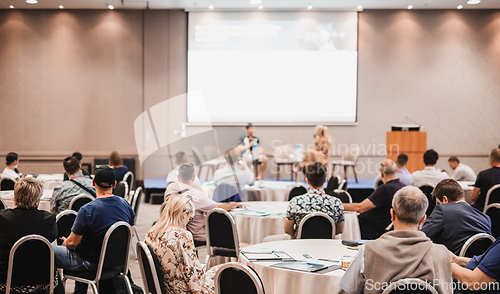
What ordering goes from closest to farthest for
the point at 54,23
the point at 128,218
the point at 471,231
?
the point at 471,231
the point at 128,218
the point at 54,23

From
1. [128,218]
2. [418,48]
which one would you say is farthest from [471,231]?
[418,48]

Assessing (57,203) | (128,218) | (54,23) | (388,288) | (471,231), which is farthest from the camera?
(54,23)

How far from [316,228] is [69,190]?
9.18ft

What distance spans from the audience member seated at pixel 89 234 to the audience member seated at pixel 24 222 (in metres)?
0.14

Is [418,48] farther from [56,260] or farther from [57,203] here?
[56,260]

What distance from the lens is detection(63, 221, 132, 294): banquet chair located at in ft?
10.5

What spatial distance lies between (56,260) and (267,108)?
29.2ft

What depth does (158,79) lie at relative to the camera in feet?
37.9

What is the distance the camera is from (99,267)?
3.22 m

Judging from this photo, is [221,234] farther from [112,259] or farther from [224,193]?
[224,193]

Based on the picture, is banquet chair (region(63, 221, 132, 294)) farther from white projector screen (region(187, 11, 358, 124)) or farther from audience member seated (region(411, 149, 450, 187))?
white projector screen (region(187, 11, 358, 124))

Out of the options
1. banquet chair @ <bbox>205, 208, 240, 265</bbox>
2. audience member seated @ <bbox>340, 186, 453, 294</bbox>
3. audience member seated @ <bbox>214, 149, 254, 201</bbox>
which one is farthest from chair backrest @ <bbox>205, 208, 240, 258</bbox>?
audience member seated @ <bbox>340, 186, 453, 294</bbox>

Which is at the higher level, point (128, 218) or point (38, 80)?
point (38, 80)

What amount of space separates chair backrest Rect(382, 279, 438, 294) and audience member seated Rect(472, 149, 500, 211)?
4.77 meters
